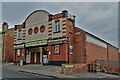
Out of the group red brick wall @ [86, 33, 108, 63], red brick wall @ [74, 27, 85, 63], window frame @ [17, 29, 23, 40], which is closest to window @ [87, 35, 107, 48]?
red brick wall @ [86, 33, 108, 63]

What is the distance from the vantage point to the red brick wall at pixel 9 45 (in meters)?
41.0

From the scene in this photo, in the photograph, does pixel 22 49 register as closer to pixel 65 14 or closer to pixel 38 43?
pixel 38 43

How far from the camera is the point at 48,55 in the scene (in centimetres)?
3177

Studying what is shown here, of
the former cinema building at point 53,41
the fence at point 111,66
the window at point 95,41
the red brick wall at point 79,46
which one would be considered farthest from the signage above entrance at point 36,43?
the fence at point 111,66

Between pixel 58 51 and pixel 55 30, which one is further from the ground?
pixel 55 30

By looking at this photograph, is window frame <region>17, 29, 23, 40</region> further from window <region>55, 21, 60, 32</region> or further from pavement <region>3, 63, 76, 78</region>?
pavement <region>3, 63, 76, 78</region>

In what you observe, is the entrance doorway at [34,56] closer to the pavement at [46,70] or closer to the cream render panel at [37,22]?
the cream render panel at [37,22]

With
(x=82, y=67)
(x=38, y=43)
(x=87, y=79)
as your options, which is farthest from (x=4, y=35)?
(x=87, y=79)

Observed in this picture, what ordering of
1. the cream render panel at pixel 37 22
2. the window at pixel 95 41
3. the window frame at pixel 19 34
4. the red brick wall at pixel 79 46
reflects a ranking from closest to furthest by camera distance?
1. the red brick wall at pixel 79 46
2. the cream render panel at pixel 37 22
3. the window at pixel 95 41
4. the window frame at pixel 19 34

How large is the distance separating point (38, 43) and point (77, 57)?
646 centimetres

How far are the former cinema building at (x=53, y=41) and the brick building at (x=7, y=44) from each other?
473 centimetres

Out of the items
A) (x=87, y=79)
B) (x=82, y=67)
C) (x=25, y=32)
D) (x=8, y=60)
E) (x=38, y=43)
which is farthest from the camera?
(x=8, y=60)

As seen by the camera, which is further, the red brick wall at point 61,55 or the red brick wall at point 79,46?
the red brick wall at point 79,46

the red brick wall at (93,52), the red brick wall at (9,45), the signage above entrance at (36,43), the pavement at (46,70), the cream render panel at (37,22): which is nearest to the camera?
the pavement at (46,70)
